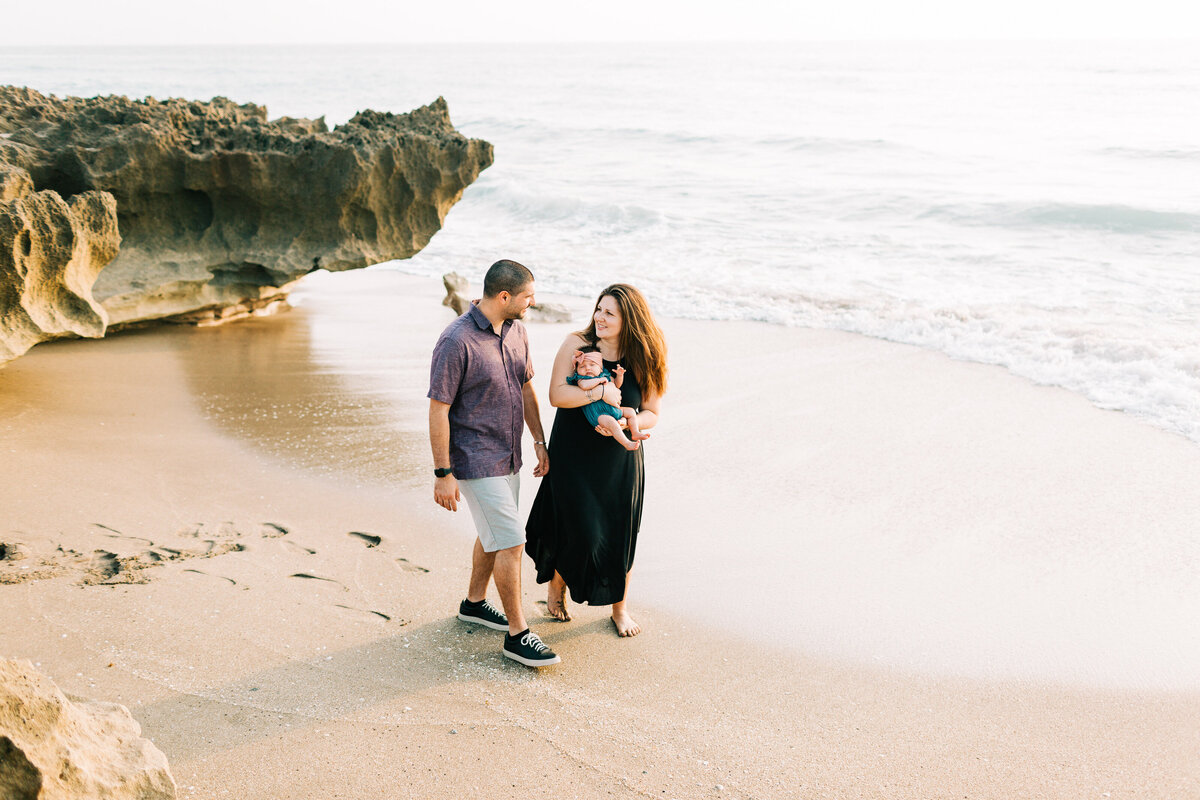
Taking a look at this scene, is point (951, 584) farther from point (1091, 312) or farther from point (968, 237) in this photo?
point (968, 237)

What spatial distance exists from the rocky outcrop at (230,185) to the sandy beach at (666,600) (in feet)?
3.99

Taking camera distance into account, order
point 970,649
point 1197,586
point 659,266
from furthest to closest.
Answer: point 659,266
point 1197,586
point 970,649

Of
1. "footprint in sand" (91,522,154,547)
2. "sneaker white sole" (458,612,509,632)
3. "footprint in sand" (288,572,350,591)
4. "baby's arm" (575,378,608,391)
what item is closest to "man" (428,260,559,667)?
"sneaker white sole" (458,612,509,632)

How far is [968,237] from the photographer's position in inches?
616

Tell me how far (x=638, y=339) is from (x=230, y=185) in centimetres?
599

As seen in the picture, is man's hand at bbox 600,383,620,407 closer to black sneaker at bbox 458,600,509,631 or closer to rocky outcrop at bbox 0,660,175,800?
black sneaker at bbox 458,600,509,631

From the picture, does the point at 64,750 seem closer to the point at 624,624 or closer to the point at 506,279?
the point at 506,279

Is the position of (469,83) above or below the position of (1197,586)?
above

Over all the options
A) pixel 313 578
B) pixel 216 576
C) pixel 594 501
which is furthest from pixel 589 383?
pixel 216 576

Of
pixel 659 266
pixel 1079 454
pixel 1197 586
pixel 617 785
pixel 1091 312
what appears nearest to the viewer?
pixel 617 785

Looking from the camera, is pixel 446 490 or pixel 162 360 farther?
pixel 162 360

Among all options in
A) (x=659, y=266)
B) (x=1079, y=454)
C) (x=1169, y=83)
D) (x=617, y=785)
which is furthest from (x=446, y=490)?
(x=1169, y=83)

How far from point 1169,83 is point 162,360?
4307 cm

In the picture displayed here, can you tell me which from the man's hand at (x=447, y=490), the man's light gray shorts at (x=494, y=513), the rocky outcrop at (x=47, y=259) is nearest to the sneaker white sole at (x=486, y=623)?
the man's light gray shorts at (x=494, y=513)
